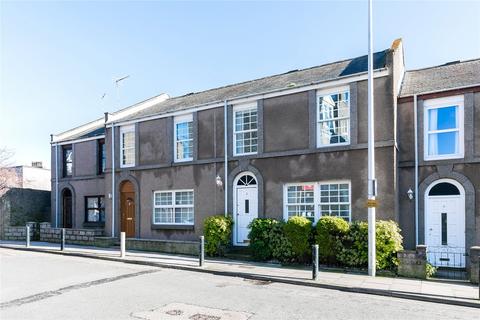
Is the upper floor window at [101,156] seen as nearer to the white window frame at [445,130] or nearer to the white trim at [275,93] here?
the white trim at [275,93]

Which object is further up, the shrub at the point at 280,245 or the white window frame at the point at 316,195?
the white window frame at the point at 316,195

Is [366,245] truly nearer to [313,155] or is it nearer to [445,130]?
[313,155]

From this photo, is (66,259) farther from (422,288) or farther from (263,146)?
(422,288)

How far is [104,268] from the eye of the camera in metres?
13.1

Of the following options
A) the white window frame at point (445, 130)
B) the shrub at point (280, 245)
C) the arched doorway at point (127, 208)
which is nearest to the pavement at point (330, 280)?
the shrub at point (280, 245)

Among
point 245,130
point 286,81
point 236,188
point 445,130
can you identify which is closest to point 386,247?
point 445,130

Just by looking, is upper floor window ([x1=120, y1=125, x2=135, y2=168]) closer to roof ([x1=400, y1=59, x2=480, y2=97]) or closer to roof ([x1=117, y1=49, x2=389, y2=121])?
roof ([x1=117, y1=49, x2=389, y2=121])

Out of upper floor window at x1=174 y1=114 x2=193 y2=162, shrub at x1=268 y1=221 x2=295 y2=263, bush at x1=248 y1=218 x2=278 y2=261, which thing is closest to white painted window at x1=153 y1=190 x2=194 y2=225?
upper floor window at x1=174 y1=114 x2=193 y2=162

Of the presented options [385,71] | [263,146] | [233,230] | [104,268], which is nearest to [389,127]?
[385,71]

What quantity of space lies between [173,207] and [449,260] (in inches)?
452

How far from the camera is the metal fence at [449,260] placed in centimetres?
1306

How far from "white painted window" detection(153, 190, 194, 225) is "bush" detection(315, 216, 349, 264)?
22.2ft

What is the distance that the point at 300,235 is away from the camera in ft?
43.4

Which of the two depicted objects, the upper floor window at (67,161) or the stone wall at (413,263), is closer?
the stone wall at (413,263)
